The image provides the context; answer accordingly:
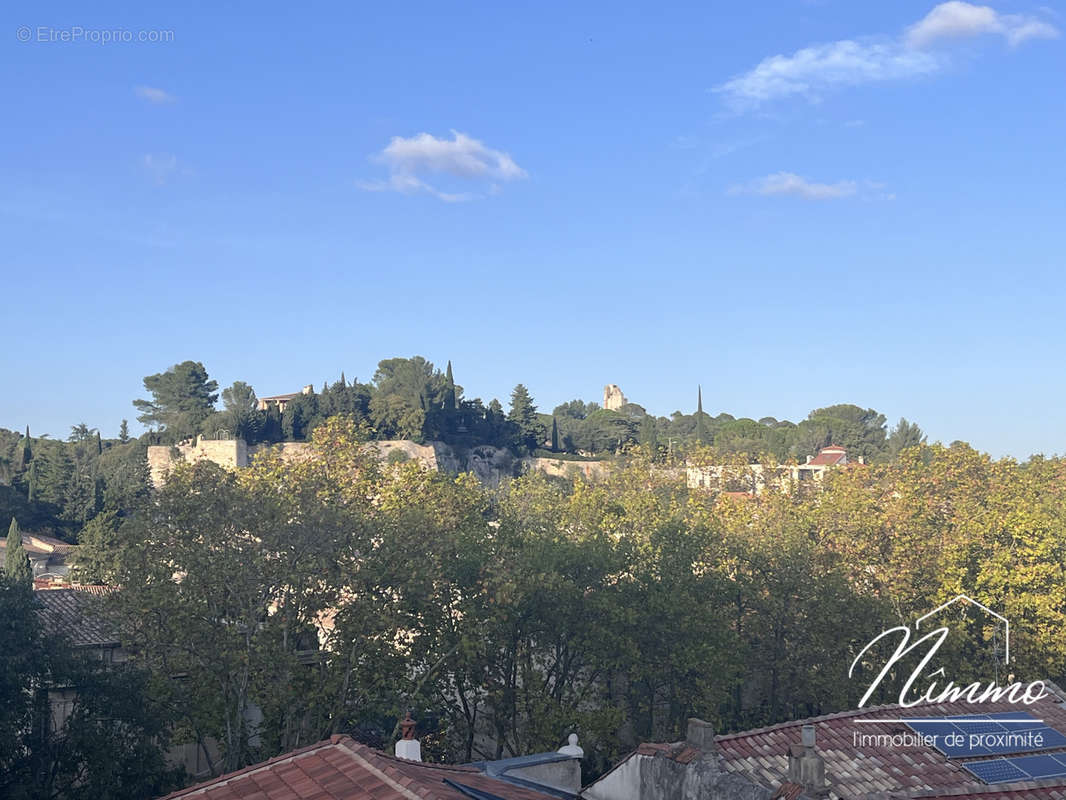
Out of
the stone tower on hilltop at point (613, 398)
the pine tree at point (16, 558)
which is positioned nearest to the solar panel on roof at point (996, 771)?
the pine tree at point (16, 558)

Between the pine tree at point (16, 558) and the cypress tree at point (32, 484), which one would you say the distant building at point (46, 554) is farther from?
the cypress tree at point (32, 484)

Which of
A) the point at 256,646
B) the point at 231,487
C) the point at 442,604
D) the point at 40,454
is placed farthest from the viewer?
the point at 40,454

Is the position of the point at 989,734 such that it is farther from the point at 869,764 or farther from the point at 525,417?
the point at 525,417

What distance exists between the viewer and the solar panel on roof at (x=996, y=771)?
11305mm

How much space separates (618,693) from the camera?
23609mm

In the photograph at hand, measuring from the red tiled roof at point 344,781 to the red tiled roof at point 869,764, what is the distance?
2873 millimetres

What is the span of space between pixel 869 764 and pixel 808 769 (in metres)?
2.91

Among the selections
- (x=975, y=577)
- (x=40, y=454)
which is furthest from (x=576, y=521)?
(x=40, y=454)

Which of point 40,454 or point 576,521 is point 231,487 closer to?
point 576,521

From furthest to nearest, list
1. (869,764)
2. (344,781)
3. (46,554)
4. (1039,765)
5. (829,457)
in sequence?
(829,457) < (46,554) < (869,764) < (1039,765) < (344,781)

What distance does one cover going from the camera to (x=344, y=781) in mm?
9547

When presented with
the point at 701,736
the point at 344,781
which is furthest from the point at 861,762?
the point at 344,781

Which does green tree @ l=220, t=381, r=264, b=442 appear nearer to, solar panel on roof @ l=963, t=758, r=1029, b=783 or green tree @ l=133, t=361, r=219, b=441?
green tree @ l=133, t=361, r=219, b=441

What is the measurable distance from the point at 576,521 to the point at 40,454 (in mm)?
66985
